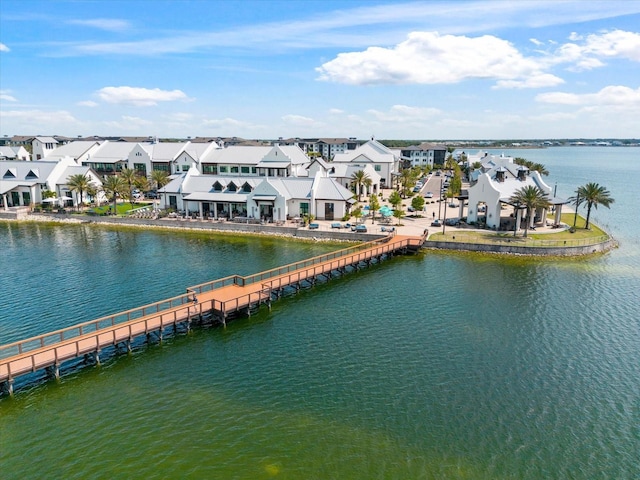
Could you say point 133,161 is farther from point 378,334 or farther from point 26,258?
point 378,334

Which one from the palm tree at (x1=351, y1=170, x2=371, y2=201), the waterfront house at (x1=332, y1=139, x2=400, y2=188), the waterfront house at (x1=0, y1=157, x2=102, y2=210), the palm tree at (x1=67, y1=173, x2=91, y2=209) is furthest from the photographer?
the waterfront house at (x1=332, y1=139, x2=400, y2=188)

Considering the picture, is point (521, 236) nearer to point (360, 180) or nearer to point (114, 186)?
point (360, 180)

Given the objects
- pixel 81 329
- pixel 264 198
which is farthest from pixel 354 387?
pixel 264 198

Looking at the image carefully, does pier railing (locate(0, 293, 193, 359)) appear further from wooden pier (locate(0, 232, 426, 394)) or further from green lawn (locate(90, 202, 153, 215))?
green lawn (locate(90, 202, 153, 215))

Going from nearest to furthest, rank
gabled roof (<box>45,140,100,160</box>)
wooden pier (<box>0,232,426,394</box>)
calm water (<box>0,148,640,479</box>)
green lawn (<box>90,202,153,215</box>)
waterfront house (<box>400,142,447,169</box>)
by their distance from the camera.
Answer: calm water (<box>0,148,640,479</box>) < wooden pier (<box>0,232,426,394</box>) < green lawn (<box>90,202,153,215</box>) < gabled roof (<box>45,140,100,160</box>) < waterfront house (<box>400,142,447,169</box>)

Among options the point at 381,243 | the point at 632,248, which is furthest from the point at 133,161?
the point at 632,248

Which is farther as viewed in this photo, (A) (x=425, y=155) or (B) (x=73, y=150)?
(A) (x=425, y=155)

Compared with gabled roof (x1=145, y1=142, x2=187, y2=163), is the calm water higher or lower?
lower

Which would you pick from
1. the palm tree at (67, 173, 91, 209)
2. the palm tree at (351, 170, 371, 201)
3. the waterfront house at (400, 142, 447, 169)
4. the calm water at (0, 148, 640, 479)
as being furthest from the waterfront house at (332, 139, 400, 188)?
the calm water at (0, 148, 640, 479)
